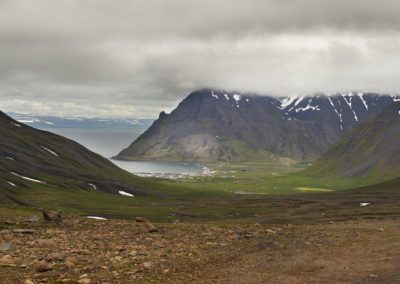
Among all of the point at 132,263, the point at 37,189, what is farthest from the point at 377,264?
the point at 37,189

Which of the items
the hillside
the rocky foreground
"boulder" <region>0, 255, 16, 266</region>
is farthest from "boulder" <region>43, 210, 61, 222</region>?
"boulder" <region>0, 255, 16, 266</region>

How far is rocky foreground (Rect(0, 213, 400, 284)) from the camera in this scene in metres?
23.6

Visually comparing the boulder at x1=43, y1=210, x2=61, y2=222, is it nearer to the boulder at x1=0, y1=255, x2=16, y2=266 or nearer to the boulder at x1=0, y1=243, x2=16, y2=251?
the boulder at x1=0, y1=243, x2=16, y2=251

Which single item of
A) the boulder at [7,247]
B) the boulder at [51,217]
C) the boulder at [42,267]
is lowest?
the boulder at [51,217]

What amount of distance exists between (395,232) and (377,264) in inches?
583

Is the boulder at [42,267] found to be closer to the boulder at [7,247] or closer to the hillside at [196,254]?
the hillside at [196,254]

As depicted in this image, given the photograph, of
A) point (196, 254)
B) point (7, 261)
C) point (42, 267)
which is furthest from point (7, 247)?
point (196, 254)

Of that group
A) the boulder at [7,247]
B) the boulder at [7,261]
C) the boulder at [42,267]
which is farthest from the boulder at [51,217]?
the boulder at [42,267]

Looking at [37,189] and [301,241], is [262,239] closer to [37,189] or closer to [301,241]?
[301,241]

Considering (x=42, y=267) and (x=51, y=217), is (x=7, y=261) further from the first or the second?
(x=51, y=217)

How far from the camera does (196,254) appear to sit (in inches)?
1175

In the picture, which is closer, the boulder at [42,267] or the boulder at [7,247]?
the boulder at [42,267]

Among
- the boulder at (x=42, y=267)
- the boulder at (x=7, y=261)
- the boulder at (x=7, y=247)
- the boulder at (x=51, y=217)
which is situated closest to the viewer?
the boulder at (x=42, y=267)

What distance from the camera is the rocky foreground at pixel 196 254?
931 inches
